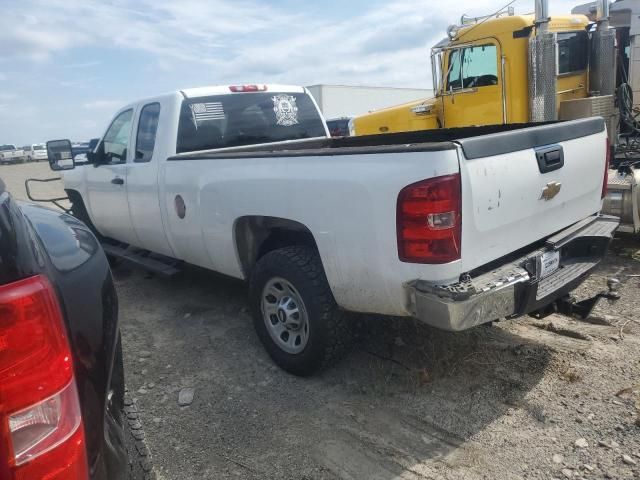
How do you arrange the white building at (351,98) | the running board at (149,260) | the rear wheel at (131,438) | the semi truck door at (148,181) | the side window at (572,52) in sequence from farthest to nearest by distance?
the white building at (351,98) → the side window at (572,52) → the running board at (149,260) → the semi truck door at (148,181) → the rear wheel at (131,438)

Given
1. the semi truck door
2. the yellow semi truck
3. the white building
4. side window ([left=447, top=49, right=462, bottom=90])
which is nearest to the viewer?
the semi truck door

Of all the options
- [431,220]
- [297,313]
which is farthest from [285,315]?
[431,220]

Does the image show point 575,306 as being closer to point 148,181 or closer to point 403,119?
point 148,181

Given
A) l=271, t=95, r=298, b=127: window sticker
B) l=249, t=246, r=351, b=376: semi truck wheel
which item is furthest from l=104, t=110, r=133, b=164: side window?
l=249, t=246, r=351, b=376: semi truck wheel

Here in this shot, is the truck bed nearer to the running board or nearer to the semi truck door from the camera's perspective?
the semi truck door

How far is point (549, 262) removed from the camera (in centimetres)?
308

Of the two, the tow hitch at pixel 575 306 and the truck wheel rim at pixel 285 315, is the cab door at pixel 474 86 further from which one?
the truck wheel rim at pixel 285 315

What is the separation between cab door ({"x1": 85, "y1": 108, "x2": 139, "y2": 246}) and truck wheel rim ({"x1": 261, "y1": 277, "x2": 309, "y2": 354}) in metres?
2.30

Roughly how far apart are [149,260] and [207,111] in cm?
154

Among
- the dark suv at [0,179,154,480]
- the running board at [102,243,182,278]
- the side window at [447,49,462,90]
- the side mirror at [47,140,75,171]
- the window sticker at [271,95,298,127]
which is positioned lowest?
the running board at [102,243,182,278]

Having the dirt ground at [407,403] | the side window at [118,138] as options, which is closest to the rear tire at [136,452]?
the dirt ground at [407,403]

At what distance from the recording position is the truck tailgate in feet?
8.56

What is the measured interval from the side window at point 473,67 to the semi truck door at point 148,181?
448 cm

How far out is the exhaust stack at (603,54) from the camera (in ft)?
23.5
